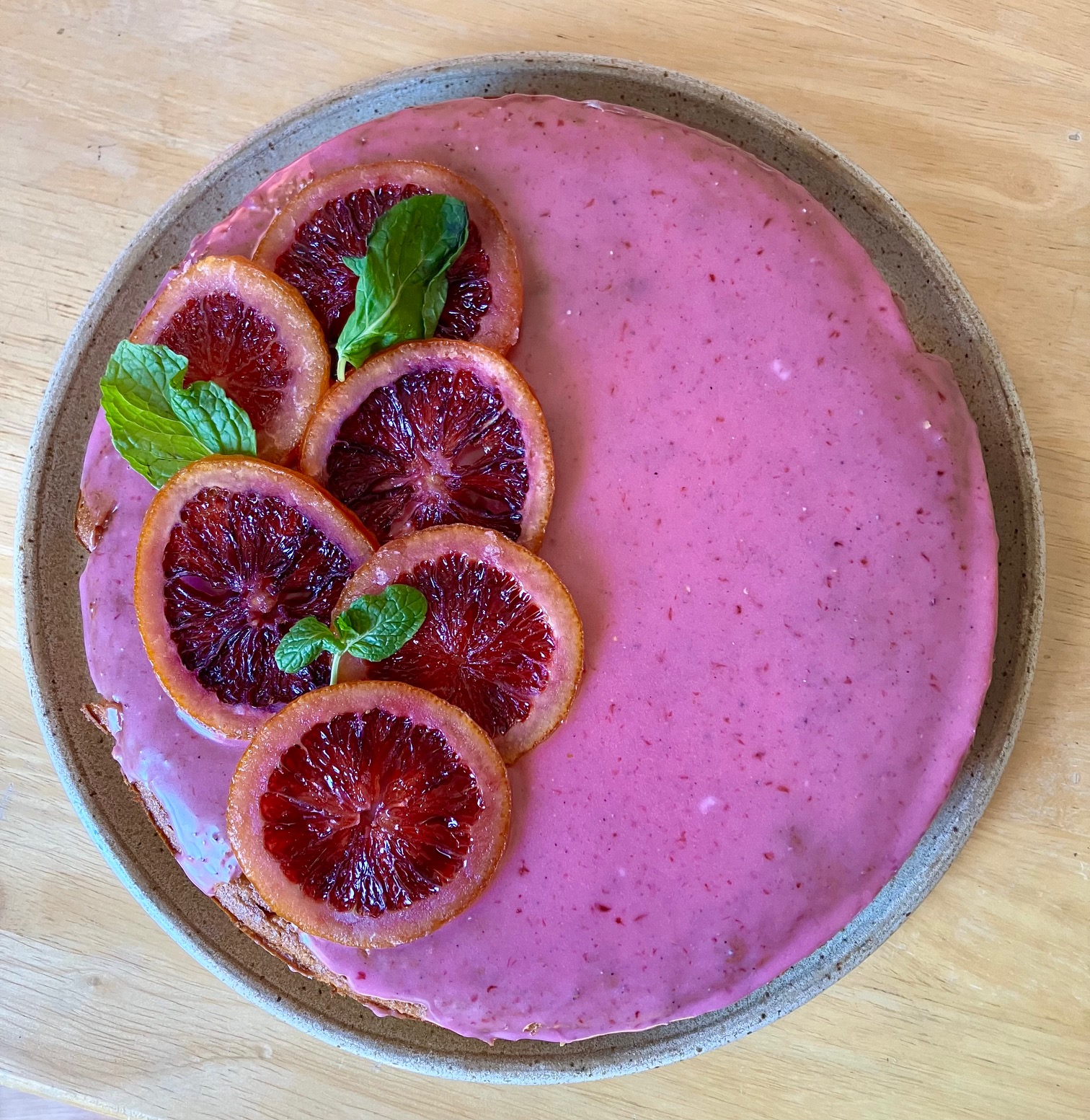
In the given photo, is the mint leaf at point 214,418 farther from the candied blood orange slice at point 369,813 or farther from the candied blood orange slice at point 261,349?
the candied blood orange slice at point 369,813

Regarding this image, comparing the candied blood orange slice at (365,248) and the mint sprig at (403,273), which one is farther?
the candied blood orange slice at (365,248)

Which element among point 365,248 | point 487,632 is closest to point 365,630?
point 487,632

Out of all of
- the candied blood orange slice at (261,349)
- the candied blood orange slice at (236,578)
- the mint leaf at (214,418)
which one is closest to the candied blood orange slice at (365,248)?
the candied blood orange slice at (261,349)

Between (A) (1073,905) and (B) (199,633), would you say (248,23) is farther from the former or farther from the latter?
(A) (1073,905)

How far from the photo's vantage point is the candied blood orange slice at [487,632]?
5.80 feet

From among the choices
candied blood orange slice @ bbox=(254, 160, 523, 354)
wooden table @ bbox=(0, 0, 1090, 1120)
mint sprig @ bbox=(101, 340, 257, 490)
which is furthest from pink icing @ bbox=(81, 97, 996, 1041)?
wooden table @ bbox=(0, 0, 1090, 1120)

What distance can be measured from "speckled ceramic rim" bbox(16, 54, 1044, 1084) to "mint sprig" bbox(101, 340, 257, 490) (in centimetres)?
53

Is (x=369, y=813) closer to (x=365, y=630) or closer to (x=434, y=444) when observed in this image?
(x=365, y=630)

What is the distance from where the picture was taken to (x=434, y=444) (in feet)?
6.10

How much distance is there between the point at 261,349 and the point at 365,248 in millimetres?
289

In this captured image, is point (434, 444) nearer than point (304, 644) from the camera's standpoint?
No

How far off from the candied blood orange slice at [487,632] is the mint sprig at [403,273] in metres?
0.38

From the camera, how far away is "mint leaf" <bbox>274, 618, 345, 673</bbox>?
5.54 ft

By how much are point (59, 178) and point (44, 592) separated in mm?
1074
